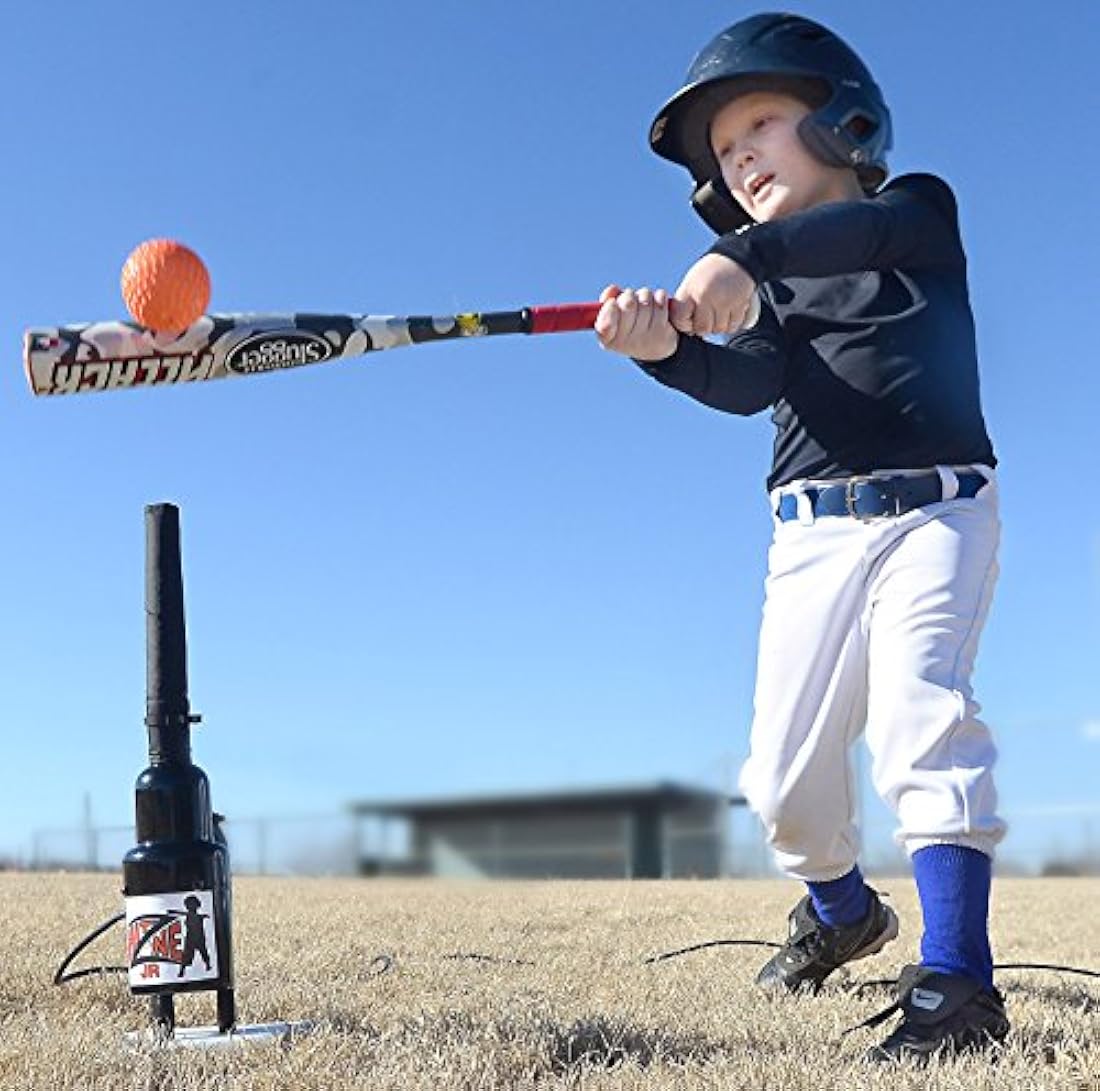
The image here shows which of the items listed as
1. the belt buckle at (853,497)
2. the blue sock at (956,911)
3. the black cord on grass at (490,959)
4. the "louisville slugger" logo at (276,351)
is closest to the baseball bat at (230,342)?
the "louisville slugger" logo at (276,351)

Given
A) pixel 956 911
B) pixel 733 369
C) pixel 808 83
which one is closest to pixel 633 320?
pixel 733 369

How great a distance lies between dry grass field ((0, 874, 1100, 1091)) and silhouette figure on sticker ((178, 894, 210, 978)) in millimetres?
146

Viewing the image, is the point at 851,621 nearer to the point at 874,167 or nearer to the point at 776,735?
the point at 776,735

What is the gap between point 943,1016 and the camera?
95.7 inches

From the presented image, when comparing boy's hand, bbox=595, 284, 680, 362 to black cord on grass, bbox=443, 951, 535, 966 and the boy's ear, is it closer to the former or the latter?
the boy's ear

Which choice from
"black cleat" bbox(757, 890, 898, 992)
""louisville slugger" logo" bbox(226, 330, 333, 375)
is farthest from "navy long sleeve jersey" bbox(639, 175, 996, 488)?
"black cleat" bbox(757, 890, 898, 992)

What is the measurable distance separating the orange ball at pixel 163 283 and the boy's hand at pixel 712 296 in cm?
80

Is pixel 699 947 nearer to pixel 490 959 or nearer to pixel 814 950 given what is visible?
pixel 490 959

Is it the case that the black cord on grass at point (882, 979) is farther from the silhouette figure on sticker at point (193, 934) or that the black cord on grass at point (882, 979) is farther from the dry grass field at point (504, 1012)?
the silhouette figure on sticker at point (193, 934)

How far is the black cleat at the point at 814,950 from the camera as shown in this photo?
3.29m

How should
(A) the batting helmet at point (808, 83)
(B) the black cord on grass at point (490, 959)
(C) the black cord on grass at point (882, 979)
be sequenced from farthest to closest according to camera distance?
1. (B) the black cord on grass at point (490, 959)
2. (C) the black cord on grass at point (882, 979)
3. (A) the batting helmet at point (808, 83)

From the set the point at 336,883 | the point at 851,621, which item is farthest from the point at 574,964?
the point at 336,883

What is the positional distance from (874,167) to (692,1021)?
5.52 feet

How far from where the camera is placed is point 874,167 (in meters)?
3.05
